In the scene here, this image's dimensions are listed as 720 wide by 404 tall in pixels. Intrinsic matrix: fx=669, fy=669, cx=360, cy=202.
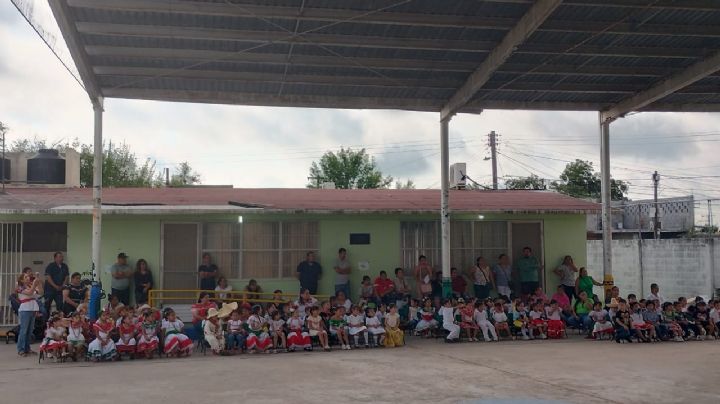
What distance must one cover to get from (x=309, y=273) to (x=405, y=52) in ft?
18.2

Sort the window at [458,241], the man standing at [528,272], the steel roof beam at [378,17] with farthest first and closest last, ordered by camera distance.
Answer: the window at [458,241] < the man standing at [528,272] < the steel roof beam at [378,17]

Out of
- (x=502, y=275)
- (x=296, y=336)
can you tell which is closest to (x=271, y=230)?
(x=296, y=336)

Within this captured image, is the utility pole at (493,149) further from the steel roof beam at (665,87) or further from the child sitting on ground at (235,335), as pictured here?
the child sitting on ground at (235,335)

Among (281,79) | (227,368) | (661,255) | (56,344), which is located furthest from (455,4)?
(661,255)

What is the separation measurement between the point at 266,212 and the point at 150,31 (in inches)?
185

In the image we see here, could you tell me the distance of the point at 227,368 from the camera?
10336mm

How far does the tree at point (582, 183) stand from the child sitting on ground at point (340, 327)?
117ft

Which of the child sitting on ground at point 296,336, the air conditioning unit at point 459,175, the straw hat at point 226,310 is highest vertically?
the air conditioning unit at point 459,175

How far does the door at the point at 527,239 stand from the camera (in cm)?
1725

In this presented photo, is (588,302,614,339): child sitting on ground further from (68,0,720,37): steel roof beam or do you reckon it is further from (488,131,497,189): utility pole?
(488,131,497,189): utility pole

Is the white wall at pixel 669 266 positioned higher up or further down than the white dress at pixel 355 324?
higher up

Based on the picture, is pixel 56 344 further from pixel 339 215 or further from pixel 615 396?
pixel 615 396

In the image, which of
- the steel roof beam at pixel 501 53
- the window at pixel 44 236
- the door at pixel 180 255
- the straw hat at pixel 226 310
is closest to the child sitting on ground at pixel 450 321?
the straw hat at pixel 226 310

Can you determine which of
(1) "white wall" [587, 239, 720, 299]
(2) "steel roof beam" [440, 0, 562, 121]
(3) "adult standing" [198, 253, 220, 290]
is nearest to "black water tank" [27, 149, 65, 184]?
(3) "adult standing" [198, 253, 220, 290]
